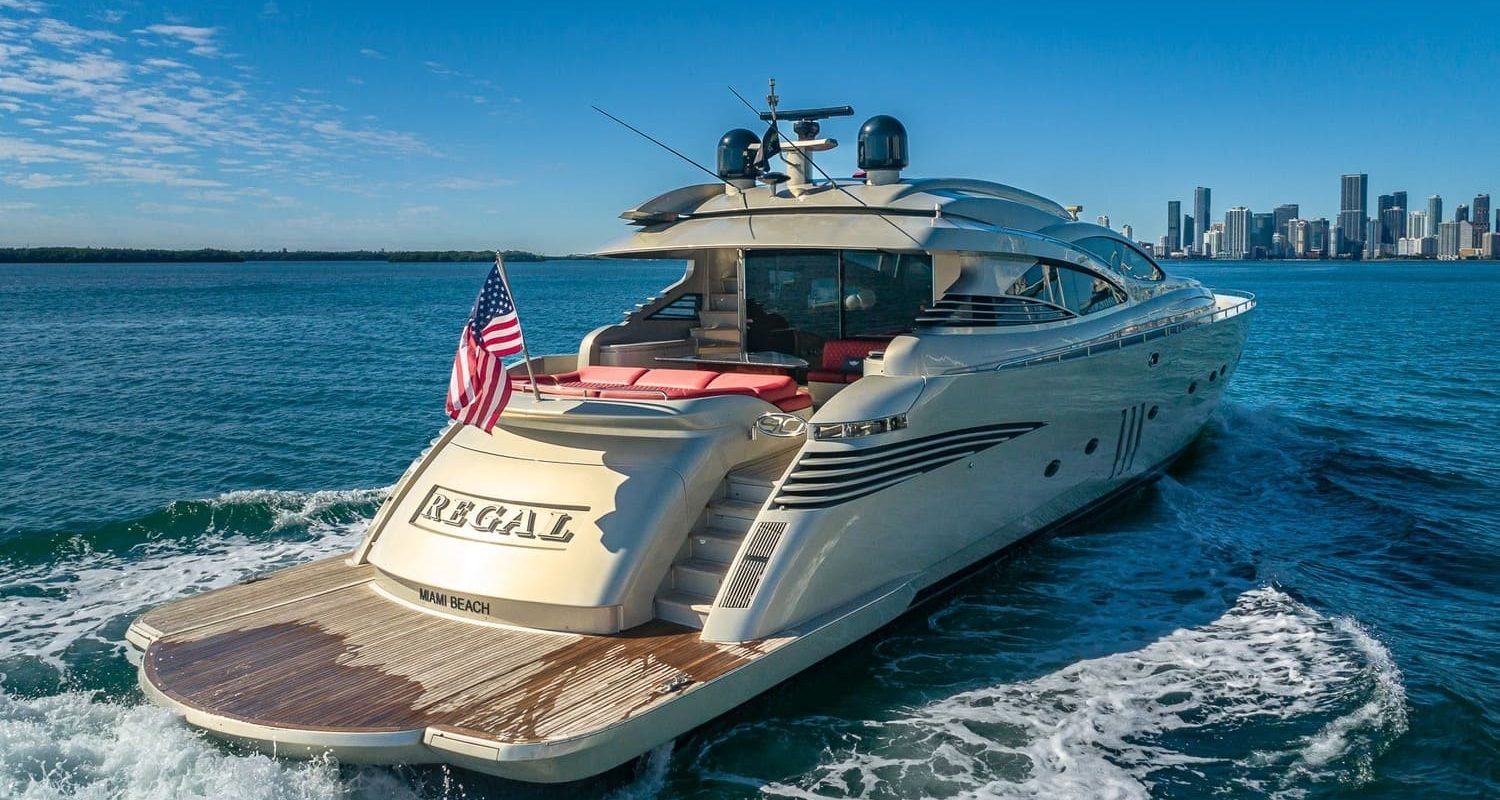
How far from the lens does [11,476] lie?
15062mm

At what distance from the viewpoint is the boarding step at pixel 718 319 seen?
11.2m

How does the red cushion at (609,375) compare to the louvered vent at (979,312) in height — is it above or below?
below

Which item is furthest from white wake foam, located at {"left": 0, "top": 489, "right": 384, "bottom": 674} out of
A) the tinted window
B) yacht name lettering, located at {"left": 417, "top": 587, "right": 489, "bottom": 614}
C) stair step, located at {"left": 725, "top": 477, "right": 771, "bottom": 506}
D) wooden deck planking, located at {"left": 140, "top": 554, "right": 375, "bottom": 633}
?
the tinted window

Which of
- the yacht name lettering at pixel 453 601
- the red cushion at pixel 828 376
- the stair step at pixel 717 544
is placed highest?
the red cushion at pixel 828 376

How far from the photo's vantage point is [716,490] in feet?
25.1

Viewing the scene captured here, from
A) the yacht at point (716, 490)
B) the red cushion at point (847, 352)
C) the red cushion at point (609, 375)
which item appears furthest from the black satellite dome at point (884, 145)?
the red cushion at point (609, 375)

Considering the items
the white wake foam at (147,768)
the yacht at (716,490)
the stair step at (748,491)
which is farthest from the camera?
the stair step at (748,491)

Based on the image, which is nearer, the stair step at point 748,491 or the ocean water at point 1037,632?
the ocean water at point 1037,632

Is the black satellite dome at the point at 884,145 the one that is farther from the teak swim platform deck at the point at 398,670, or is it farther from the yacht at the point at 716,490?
the teak swim platform deck at the point at 398,670

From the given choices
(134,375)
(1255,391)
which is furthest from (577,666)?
(134,375)

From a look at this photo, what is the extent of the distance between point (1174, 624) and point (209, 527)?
32.7ft

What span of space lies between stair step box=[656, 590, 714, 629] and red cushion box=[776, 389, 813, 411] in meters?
2.01

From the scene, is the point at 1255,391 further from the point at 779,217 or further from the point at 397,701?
the point at 397,701

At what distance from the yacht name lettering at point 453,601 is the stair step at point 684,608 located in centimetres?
117
